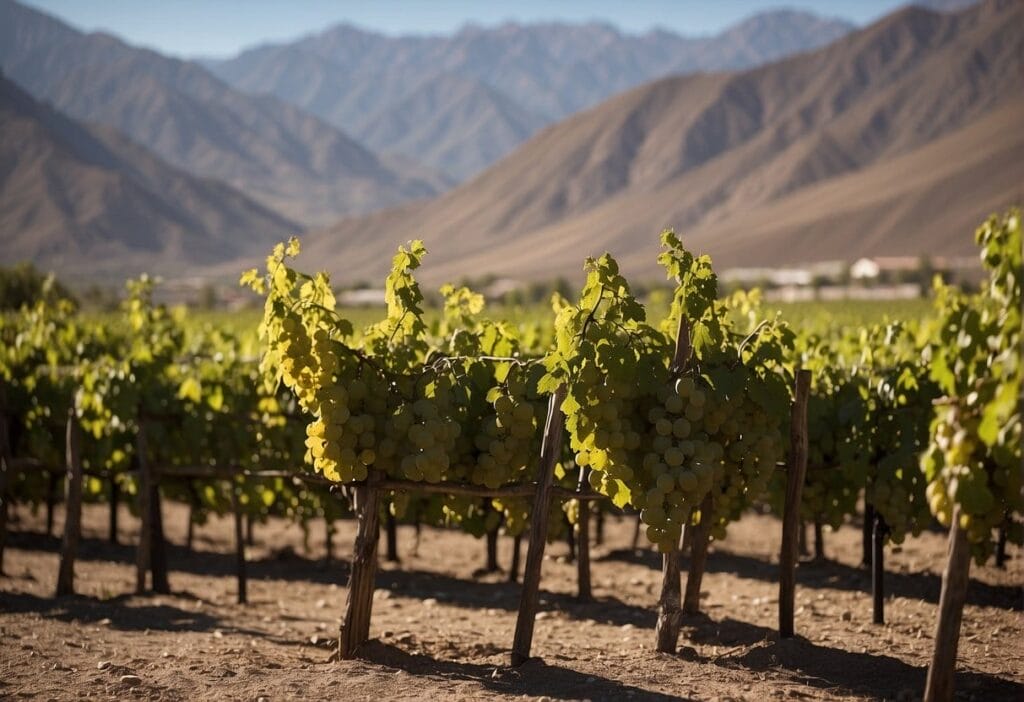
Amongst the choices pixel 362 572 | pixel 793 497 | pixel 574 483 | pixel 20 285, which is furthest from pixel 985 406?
pixel 20 285

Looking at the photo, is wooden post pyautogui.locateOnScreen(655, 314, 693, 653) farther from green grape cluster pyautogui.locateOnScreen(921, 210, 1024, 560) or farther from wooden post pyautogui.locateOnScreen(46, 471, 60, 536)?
wooden post pyautogui.locateOnScreen(46, 471, 60, 536)

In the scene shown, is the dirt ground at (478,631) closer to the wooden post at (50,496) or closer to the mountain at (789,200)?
the wooden post at (50,496)

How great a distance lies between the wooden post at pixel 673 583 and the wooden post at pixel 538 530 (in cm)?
75

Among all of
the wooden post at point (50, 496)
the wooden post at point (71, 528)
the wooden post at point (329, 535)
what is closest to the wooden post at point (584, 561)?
the wooden post at point (329, 535)

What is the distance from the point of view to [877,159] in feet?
587

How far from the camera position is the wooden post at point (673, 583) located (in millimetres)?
6668

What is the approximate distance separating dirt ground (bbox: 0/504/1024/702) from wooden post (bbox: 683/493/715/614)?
0.20 metres

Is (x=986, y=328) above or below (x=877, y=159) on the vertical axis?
below

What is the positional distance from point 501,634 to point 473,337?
2309 millimetres

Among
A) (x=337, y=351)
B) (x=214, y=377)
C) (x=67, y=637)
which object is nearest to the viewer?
(x=337, y=351)

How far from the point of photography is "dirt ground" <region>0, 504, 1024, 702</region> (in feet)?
20.6

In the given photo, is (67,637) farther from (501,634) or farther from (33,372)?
(33,372)

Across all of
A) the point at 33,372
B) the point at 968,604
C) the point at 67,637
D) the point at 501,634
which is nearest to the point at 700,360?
the point at 501,634

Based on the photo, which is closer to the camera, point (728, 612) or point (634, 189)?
point (728, 612)
